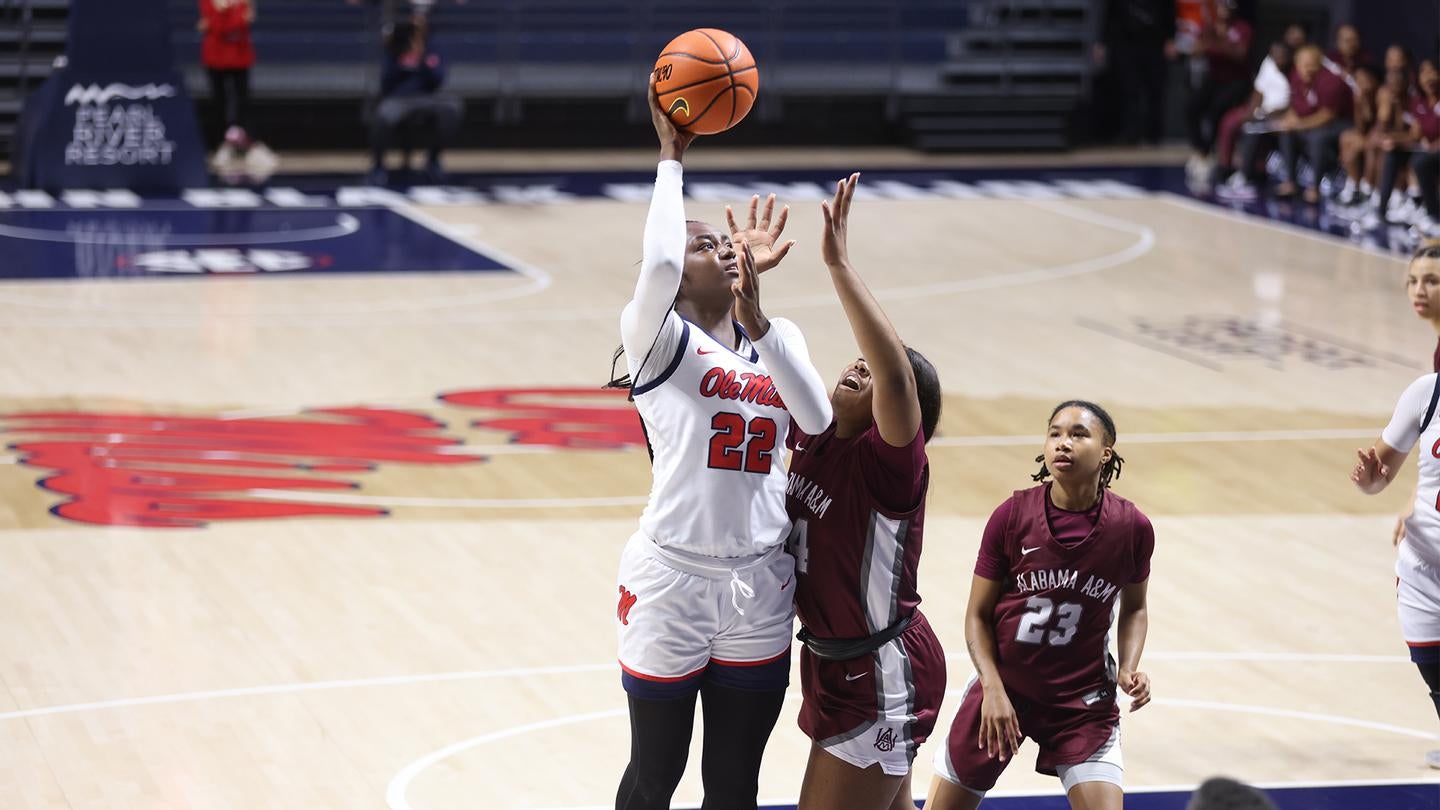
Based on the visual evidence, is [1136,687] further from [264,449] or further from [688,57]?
[264,449]

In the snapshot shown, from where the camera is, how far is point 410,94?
19688 millimetres

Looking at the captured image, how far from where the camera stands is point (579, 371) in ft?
39.9

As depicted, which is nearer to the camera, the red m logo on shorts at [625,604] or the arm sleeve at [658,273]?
the arm sleeve at [658,273]

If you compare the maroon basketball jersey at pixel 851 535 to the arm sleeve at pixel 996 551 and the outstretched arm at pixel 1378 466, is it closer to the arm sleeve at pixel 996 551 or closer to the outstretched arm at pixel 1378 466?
the arm sleeve at pixel 996 551

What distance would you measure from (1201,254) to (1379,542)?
26.6 ft

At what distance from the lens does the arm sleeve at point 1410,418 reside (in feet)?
19.6

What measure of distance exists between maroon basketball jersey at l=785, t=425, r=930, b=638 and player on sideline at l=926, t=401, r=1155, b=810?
1.15 feet

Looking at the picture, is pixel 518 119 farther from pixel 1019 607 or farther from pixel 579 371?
pixel 1019 607

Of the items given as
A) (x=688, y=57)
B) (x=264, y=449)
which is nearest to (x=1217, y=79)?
(x=264, y=449)

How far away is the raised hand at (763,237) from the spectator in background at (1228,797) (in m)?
1.92

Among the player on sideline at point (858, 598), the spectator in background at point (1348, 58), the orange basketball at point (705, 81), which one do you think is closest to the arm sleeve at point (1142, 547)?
the player on sideline at point (858, 598)

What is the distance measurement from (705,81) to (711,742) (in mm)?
1609

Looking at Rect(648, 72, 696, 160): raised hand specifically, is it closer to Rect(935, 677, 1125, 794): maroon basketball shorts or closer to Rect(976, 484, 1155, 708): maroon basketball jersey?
Rect(976, 484, 1155, 708): maroon basketball jersey

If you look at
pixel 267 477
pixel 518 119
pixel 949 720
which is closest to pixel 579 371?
pixel 267 477
